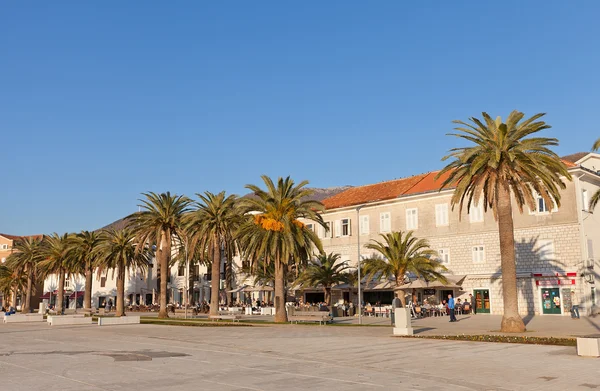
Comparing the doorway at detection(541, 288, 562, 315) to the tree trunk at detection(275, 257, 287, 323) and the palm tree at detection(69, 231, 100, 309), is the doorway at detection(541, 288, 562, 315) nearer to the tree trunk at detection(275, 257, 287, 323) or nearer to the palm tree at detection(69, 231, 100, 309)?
the tree trunk at detection(275, 257, 287, 323)

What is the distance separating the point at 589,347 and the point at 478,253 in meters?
32.3

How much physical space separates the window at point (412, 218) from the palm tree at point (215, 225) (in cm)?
1759

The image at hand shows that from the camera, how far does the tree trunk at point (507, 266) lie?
1128 inches

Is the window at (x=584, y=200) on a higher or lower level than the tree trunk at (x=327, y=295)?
higher

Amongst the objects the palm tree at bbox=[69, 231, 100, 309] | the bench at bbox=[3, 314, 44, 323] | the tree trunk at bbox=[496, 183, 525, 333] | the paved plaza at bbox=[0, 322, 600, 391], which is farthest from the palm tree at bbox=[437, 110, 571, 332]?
the palm tree at bbox=[69, 231, 100, 309]

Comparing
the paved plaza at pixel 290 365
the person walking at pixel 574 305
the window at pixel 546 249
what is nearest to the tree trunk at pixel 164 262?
the paved plaza at pixel 290 365

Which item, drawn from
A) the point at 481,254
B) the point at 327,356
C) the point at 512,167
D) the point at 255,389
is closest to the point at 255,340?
the point at 327,356

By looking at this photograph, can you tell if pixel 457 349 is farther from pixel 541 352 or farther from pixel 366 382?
pixel 366 382

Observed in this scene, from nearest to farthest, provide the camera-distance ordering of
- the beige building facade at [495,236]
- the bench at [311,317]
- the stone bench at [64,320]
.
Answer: the bench at [311,317] < the stone bench at [64,320] < the beige building facade at [495,236]

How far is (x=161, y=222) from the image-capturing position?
47.1 meters

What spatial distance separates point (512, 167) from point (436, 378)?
1780 centimetres

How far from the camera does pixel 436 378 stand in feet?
46.5

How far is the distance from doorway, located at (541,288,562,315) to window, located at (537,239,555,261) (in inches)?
96.1

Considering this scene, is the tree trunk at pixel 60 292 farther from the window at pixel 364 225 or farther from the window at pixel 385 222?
the window at pixel 385 222
